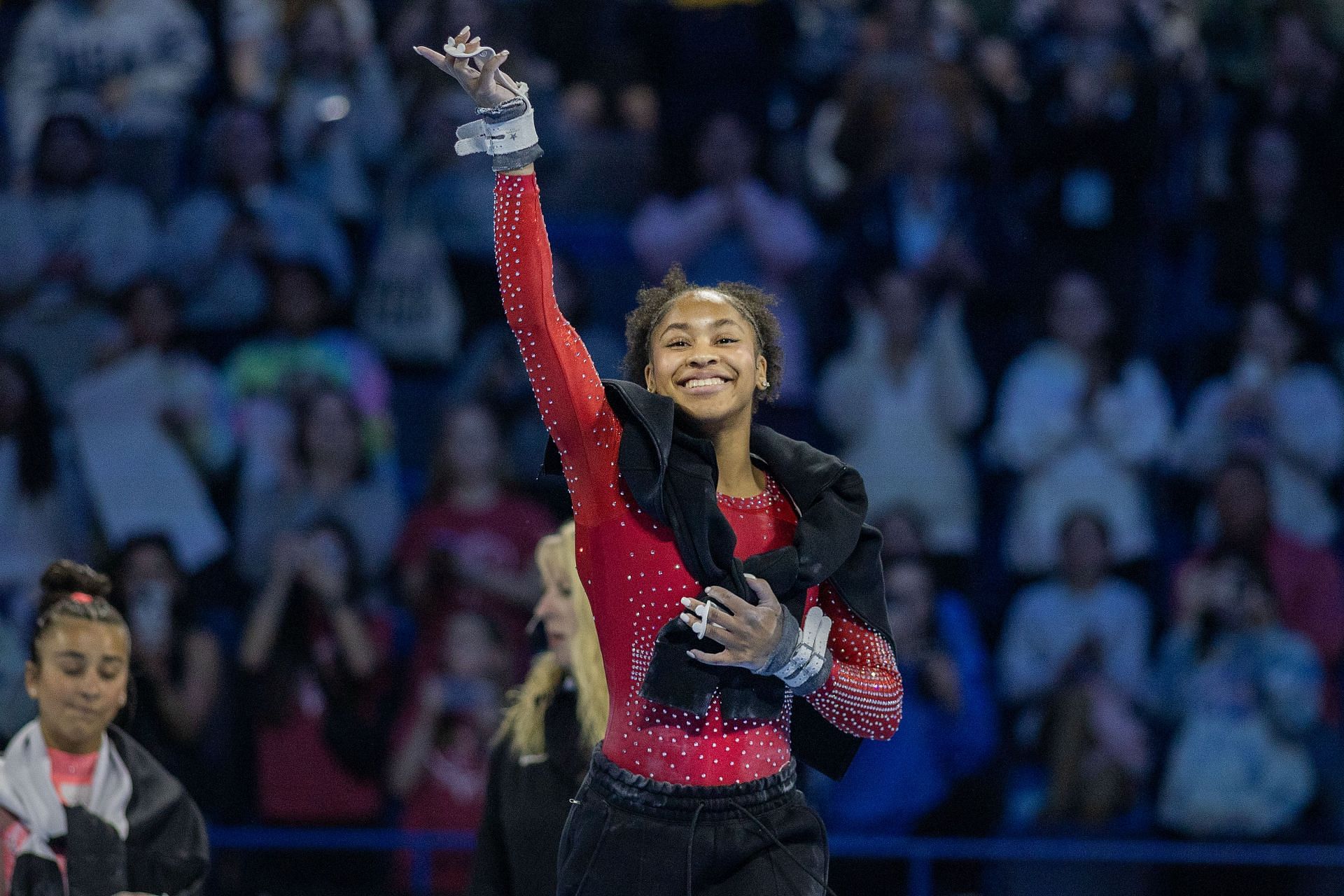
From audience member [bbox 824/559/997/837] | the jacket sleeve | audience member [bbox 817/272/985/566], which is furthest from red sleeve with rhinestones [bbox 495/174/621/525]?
audience member [bbox 817/272/985/566]

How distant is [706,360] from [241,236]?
438 centimetres

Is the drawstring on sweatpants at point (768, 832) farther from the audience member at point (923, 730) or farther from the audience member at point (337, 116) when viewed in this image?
the audience member at point (337, 116)

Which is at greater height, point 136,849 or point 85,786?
point 85,786

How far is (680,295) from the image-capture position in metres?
2.98

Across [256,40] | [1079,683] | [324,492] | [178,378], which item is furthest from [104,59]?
[1079,683]

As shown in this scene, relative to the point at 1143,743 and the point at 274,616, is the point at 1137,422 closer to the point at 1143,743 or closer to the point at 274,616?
the point at 1143,743

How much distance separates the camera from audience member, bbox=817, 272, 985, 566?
6535 millimetres

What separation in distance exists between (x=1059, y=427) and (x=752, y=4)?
2332mm

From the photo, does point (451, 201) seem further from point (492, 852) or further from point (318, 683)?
point (492, 852)

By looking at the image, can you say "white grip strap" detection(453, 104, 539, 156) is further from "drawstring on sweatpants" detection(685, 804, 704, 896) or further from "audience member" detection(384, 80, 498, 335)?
"audience member" detection(384, 80, 498, 335)

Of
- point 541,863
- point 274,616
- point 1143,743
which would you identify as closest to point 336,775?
point 274,616

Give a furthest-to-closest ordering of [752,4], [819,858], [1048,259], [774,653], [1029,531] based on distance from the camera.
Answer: [752,4], [1048,259], [1029,531], [819,858], [774,653]

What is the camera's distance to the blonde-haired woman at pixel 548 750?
370cm

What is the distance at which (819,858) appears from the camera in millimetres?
2822
